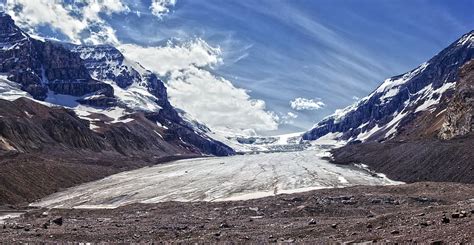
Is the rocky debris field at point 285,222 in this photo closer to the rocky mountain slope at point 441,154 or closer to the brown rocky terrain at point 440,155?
the brown rocky terrain at point 440,155

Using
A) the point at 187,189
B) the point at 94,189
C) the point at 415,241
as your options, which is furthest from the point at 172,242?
the point at 94,189

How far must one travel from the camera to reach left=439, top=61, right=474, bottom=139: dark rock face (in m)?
124

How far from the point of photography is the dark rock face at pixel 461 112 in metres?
124

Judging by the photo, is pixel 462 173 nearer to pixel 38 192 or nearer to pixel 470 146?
pixel 470 146

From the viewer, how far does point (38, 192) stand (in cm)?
8050

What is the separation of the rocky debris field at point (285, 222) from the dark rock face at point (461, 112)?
70.7m

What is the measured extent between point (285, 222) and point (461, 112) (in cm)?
10655

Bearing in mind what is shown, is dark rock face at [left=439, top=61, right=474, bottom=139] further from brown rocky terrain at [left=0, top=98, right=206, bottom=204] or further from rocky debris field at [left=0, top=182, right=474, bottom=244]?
brown rocky terrain at [left=0, top=98, right=206, bottom=204]

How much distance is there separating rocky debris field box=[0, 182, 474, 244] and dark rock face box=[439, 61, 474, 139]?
7065 cm

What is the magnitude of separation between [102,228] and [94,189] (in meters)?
51.5

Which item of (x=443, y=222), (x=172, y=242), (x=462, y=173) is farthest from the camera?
(x=462, y=173)

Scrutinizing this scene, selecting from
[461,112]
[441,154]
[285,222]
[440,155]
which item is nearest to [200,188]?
[440,155]

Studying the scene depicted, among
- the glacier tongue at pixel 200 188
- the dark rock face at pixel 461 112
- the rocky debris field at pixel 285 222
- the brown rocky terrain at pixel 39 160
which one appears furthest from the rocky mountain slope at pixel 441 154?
the brown rocky terrain at pixel 39 160

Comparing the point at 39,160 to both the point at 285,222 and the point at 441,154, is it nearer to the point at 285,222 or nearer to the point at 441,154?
the point at 441,154
